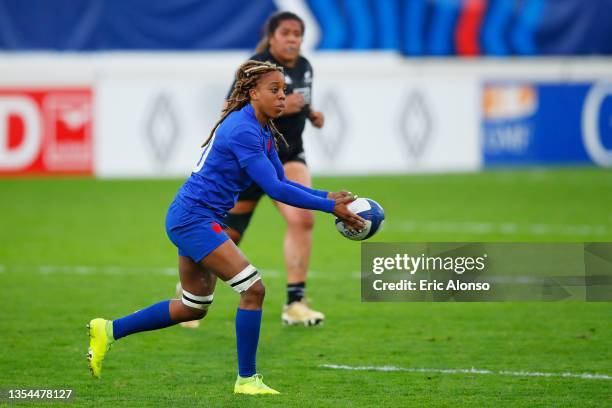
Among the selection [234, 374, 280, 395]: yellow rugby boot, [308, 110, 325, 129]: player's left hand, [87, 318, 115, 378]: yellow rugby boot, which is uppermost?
[308, 110, 325, 129]: player's left hand

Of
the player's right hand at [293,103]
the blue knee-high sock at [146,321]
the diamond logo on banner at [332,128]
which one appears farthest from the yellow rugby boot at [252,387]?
the diamond logo on banner at [332,128]

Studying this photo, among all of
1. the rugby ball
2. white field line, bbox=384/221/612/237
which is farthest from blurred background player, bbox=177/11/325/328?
white field line, bbox=384/221/612/237

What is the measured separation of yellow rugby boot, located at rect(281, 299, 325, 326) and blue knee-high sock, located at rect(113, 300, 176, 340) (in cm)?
237

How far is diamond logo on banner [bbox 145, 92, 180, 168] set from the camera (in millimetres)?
22875

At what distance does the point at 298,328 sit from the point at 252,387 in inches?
98.3

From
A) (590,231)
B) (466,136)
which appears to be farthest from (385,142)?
(590,231)

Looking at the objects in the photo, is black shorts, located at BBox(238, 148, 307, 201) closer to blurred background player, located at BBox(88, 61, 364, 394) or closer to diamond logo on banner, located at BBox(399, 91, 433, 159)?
blurred background player, located at BBox(88, 61, 364, 394)

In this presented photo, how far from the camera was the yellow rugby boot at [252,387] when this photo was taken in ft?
23.8

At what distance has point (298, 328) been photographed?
9742 mm

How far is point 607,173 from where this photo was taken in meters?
24.0

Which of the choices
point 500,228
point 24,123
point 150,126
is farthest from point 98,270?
point 150,126

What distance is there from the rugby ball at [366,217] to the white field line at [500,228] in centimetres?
817

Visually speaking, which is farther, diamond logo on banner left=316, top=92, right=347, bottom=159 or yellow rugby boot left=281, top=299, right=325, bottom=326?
diamond logo on banner left=316, top=92, right=347, bottom=159

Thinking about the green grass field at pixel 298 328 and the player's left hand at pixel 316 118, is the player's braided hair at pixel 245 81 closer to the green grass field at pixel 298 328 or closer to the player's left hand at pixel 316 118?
the green grass field at pixel 298 328
